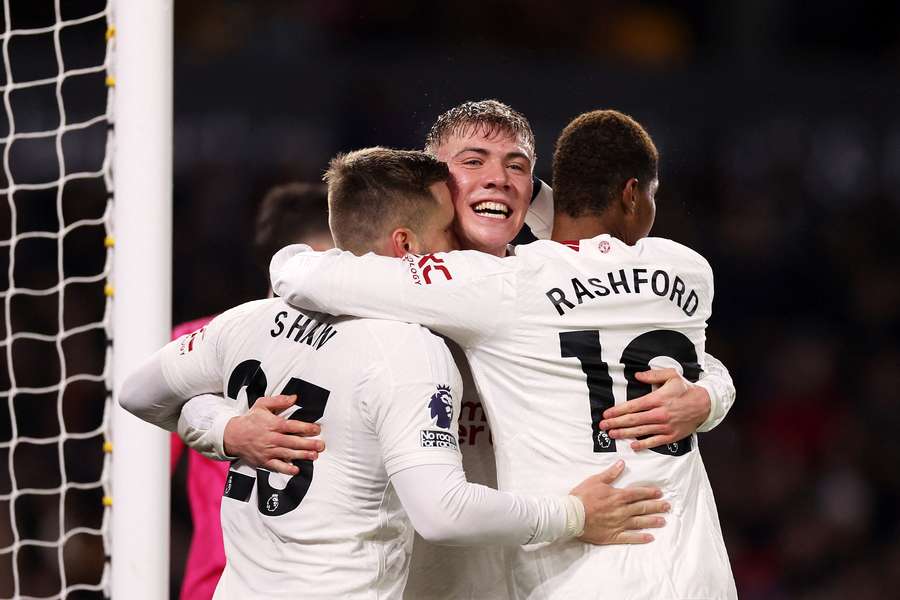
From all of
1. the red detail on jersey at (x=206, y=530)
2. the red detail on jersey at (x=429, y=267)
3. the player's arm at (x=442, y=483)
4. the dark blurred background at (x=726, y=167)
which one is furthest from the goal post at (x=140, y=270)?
the dark blurred background at (x=726, y=167)

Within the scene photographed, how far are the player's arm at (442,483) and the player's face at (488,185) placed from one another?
661mm

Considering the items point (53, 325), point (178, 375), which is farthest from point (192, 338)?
point (53, 325)

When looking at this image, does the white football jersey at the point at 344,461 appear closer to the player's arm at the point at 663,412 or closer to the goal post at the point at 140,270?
the player's arm at the point at 663,412

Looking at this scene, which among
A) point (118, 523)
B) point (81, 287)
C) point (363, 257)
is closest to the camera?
point (363, 257)

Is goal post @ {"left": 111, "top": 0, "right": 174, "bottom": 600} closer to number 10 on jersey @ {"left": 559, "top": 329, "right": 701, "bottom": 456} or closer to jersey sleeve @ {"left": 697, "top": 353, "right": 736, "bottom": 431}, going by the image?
number 10 on jersey @ {"left": 559, "top": 329, "right": 701, "bottom": 456}

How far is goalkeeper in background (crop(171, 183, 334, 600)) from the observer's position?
10.8 ft

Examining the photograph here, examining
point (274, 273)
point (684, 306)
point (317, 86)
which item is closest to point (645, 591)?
point (684, 306)

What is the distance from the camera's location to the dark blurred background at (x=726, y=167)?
6.12 metres

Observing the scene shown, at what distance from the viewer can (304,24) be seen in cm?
722

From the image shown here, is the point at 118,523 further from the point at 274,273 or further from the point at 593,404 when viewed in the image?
the point at 593,404

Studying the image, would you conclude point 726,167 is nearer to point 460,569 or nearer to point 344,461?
point 460,569

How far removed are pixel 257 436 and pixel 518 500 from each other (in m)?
0.52

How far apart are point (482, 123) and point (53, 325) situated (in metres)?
3.73

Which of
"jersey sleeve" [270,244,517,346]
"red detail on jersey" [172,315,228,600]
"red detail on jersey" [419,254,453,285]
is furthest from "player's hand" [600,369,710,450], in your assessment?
"red detail on jersey" [172,315,228,600]
